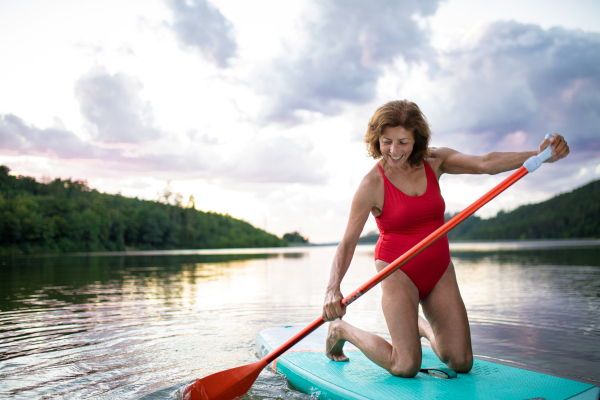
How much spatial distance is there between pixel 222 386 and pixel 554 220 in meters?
124

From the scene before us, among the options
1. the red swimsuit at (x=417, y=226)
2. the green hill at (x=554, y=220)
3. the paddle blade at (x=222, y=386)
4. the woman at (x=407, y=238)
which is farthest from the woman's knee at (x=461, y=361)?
the green hill at (x=554, y=220)

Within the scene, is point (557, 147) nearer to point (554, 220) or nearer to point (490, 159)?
point (490, 159)

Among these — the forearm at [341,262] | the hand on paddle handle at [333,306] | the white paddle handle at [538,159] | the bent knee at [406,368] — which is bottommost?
the bent knee at [406,368]

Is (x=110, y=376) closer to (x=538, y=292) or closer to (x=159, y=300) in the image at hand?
(x=159, y=300)

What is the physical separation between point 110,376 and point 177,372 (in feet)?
1.71

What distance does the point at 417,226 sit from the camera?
327 centimetres

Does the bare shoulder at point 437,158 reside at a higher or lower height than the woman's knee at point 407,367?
higher

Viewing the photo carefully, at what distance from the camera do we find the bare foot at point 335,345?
355cm

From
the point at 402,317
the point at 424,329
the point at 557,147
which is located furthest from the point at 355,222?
the point at 557,147

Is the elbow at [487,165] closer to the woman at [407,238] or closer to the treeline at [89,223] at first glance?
the woman at [407,238]

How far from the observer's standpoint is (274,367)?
3.74m

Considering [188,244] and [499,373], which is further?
[188,244]

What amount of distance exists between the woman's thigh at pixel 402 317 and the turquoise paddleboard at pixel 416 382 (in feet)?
0.51

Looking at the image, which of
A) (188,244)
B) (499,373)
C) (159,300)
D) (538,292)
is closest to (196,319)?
(159,300)
